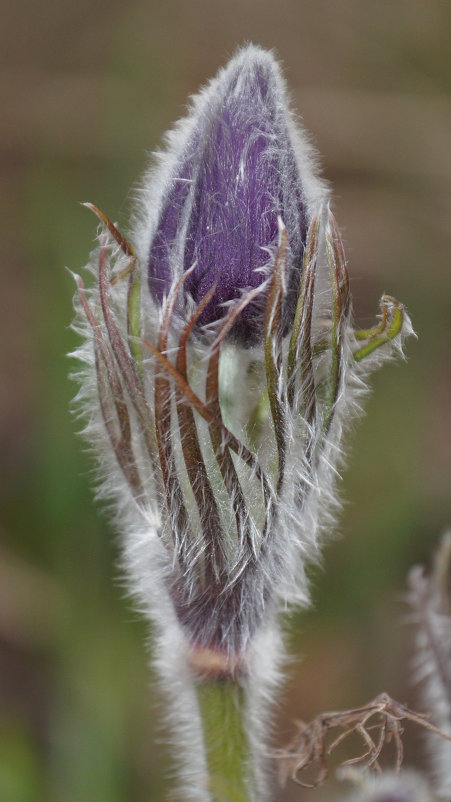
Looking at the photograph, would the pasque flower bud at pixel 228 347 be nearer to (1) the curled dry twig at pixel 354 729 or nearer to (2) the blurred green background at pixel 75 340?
(1) the curled dry twig at pixel 354 729

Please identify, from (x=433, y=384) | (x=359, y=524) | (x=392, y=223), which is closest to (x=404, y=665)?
(x=359, y=524)

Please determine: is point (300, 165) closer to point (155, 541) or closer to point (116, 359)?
point (116, 359)

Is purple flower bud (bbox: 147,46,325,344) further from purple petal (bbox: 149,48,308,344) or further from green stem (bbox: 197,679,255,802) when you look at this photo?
green stem (bbox: 197,679,255,802)

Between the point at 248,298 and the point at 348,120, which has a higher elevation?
the point at 348,120

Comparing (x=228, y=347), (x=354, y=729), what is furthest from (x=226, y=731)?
(x=228, y=347)

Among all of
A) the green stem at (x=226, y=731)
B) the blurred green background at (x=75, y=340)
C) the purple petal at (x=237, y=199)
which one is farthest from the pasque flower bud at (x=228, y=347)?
the blurred green background at (x=75, y=340)

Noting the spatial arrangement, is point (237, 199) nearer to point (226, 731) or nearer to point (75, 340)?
point (226, 731)
